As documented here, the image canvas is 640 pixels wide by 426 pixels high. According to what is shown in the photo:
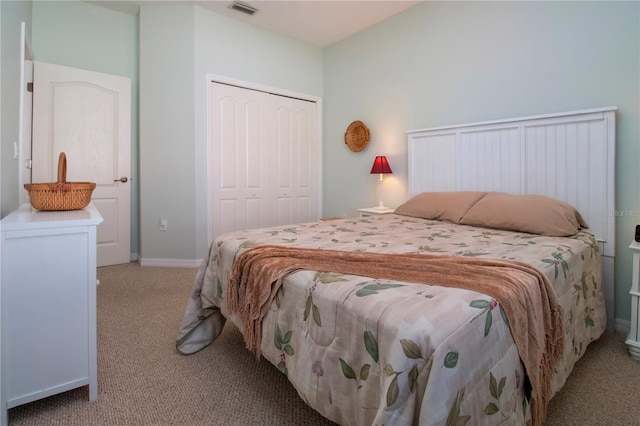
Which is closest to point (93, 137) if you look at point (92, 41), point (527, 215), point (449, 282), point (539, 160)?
point (92, 41)

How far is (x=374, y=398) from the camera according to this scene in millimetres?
923

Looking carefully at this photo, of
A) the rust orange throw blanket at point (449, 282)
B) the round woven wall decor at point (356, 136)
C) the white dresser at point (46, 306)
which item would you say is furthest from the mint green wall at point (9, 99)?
the round woven wall decor at point (356, 136)

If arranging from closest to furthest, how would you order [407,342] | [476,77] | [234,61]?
[407,342], [476,77], [234,61]

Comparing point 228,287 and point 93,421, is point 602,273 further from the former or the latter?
point 93,421

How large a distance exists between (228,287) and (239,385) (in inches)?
18.3

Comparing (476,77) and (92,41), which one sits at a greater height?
(92,41)

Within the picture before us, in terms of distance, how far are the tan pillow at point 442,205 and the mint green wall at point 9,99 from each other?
2.63m

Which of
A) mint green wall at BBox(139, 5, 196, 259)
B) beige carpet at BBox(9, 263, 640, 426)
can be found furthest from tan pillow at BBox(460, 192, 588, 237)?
mint green wall at BBox(139, 5, 196, 259)

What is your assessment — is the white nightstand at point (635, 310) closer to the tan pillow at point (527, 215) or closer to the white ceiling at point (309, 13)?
the tan pillow at point (527, 215)

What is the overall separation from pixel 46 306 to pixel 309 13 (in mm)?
3566

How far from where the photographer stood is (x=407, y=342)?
0.84m

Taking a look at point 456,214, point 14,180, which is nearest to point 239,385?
point 456,214

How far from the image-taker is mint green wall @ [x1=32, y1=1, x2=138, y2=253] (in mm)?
3443

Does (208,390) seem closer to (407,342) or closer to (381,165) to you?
(407,342)
